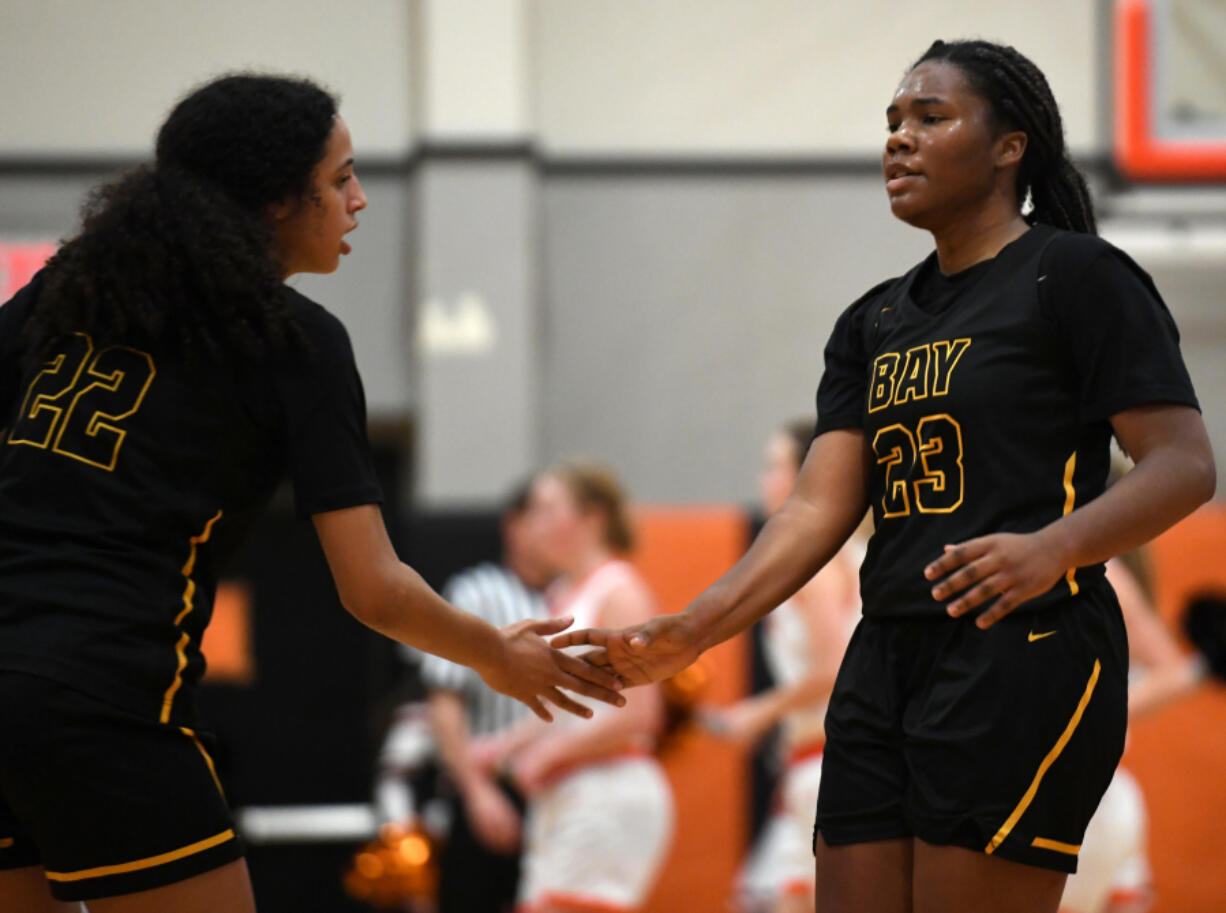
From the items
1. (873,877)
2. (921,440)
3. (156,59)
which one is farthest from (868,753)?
(156,59)

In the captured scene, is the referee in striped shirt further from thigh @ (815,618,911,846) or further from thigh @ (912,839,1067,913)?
thigh @ (912,839,1067,913)

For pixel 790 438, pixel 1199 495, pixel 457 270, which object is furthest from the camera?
pixel 457 270

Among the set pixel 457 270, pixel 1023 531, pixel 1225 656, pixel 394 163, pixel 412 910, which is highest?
pixel 394 163

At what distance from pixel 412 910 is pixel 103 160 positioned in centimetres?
465

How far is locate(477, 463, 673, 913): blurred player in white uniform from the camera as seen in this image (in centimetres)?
535

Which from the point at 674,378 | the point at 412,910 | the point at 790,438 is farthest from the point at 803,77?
the point at 412,910

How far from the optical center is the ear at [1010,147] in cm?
252

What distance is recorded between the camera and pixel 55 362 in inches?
95.7

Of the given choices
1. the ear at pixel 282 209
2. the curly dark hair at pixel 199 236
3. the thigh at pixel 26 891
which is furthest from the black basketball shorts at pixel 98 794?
the ear at pixel 282 209

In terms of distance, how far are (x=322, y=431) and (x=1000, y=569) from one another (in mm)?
1048

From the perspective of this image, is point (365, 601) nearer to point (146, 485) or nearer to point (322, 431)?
point (322, 431)

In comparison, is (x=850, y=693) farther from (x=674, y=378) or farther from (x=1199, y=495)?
(x=674, y=378)

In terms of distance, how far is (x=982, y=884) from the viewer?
7.21 feet

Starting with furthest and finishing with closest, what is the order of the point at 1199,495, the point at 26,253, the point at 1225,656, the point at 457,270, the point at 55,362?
1. the point at 457,270
2. the point at 26,253
3. the point at 1225,656
4. the point at 55,362
5. the point at 1199,495
